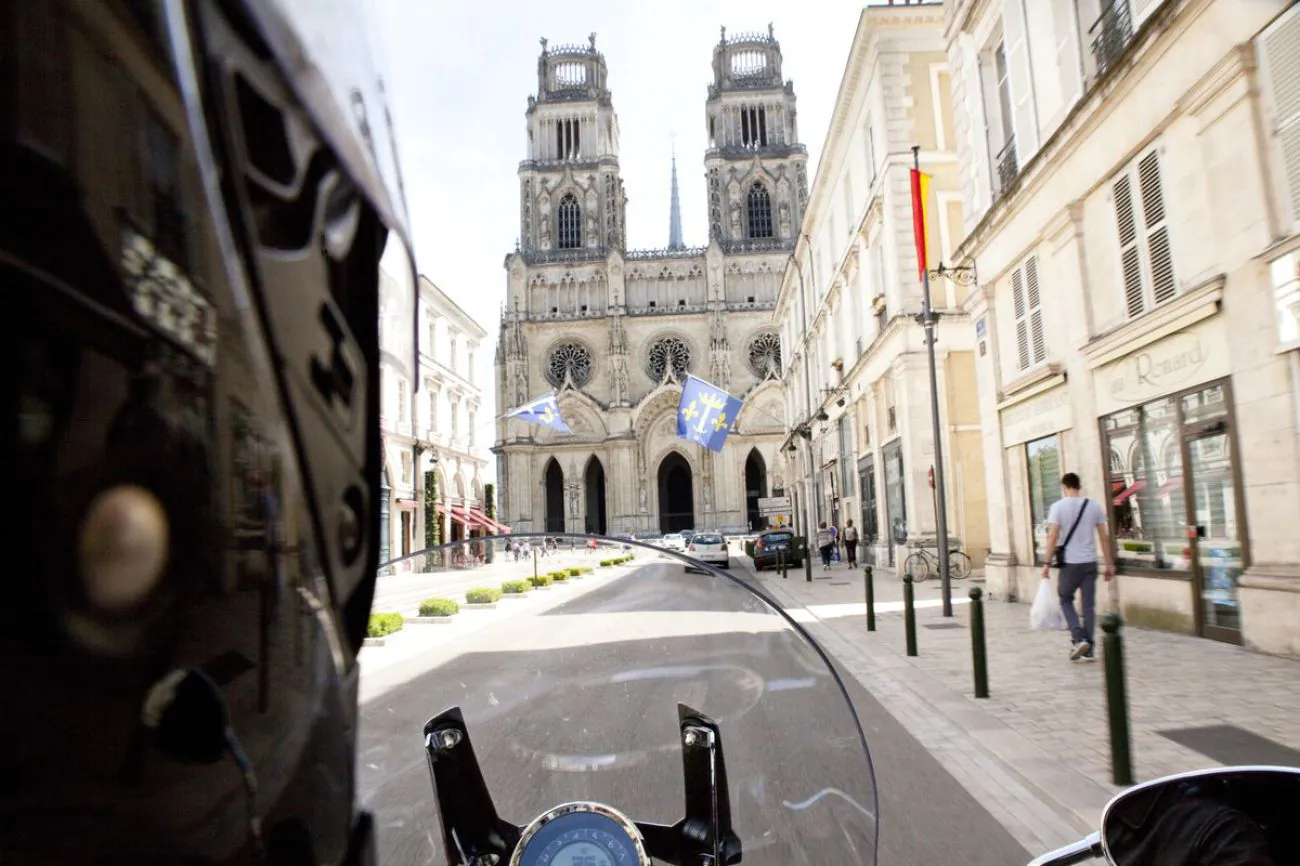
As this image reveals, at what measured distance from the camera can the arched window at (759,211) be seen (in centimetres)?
6394

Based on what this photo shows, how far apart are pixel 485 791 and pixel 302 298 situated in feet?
2.97

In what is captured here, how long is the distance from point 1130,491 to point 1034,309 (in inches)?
135

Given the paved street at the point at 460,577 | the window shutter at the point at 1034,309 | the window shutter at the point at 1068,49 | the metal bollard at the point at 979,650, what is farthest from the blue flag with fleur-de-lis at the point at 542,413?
the paved street at the point at 460,577

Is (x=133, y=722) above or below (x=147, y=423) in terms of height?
below

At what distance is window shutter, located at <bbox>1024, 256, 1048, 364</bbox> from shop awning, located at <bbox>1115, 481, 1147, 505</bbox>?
8.57ft

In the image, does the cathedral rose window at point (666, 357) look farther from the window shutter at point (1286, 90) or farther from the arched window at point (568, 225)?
the window shutter at point (1286, 90)

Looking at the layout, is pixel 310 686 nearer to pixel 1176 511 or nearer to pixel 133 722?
pixel 133 722

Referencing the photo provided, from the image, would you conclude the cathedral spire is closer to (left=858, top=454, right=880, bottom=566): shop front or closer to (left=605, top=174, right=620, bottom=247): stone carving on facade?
(left=605, top=174, right=620, bottom=247): stone carving on facade

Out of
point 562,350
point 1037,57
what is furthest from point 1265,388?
point 562,350

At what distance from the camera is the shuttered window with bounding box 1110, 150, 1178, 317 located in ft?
28.6

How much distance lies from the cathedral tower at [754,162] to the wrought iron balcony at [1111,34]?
53.3 m

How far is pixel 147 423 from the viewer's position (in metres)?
0.66

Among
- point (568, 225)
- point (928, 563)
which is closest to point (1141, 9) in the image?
point (928, 563)

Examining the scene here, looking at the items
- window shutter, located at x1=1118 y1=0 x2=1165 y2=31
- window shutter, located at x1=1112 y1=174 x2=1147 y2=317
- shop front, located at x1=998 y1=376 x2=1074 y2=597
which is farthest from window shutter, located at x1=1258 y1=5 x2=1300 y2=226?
shop front, located at x1=998 y1=376 x2=1074 y2=597
